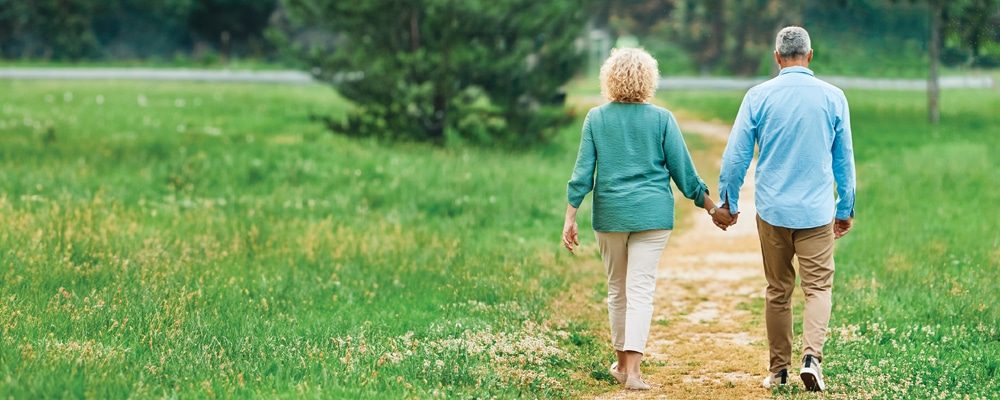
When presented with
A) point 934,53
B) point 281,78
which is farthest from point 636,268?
point 281,78

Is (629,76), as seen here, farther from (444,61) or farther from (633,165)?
(444,61)

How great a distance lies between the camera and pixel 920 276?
989cm

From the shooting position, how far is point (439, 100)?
20109mm

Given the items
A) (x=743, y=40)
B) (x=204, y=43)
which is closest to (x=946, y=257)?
(x=743, y=40)

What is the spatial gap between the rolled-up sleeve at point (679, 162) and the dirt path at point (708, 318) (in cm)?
116

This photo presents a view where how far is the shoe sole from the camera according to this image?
260 inches

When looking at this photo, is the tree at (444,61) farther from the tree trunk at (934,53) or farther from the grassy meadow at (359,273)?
the tree trunk at (934,53)

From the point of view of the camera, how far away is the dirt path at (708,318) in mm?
7199

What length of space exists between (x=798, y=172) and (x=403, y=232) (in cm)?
604

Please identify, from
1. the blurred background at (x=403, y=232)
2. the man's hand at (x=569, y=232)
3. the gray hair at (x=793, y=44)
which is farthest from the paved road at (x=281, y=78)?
the gray hair at (x=793, y=44)

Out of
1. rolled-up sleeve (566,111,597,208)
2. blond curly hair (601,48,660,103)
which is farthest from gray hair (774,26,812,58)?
rolled-up sleeve (566,111,597,208)

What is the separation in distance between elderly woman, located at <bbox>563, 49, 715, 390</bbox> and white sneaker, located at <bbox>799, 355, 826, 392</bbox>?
894 mm

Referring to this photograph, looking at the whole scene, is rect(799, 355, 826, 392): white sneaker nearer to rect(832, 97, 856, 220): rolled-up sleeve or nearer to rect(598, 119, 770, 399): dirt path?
rect(598, 119, 770, 399): dirt path

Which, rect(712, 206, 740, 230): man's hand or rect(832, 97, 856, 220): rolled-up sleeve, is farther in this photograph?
rect(712, 206, 740, 230): man's hand
